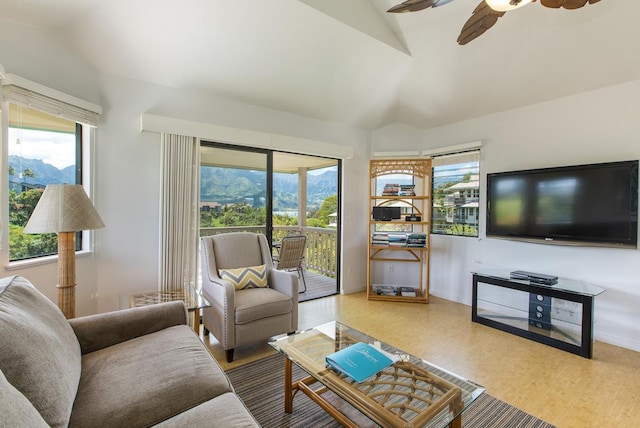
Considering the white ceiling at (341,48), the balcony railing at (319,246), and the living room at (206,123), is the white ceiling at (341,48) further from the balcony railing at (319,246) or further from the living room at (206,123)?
the balcony railing at (319,246)

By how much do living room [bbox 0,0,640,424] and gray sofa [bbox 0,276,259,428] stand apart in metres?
1.06

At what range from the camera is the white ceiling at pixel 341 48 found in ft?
7.32

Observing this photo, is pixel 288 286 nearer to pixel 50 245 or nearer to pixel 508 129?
pixel 50 245

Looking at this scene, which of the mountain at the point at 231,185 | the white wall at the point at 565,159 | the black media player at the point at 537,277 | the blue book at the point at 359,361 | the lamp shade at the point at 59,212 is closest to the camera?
the blue book at the point at 359,361

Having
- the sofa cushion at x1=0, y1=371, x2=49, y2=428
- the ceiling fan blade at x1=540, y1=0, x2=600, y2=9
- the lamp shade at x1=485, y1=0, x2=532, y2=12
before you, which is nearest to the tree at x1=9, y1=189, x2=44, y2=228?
the sofa cushion at x1=0, y1=371, x2=49, y2=428

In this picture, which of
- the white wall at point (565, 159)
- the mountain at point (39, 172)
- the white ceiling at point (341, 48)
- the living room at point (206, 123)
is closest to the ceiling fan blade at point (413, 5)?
the white ceiling at point (341, 48)

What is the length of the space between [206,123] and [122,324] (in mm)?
2041

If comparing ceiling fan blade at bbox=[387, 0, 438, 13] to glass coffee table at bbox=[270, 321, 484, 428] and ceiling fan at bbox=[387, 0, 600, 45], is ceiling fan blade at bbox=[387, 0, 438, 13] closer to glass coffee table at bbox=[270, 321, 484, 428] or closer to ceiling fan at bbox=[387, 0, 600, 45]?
ceiling fan at bbox=[387, 0, 600, 45]

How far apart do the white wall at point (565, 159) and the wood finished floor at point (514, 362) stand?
0.40 meters

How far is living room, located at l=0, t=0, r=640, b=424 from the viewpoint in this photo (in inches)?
89.5

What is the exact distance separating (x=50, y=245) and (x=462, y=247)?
4.38 m

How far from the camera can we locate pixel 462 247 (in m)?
3.90

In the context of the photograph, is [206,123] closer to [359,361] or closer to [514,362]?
[359,361]

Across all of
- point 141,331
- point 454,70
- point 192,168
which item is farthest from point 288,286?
point 454,70
